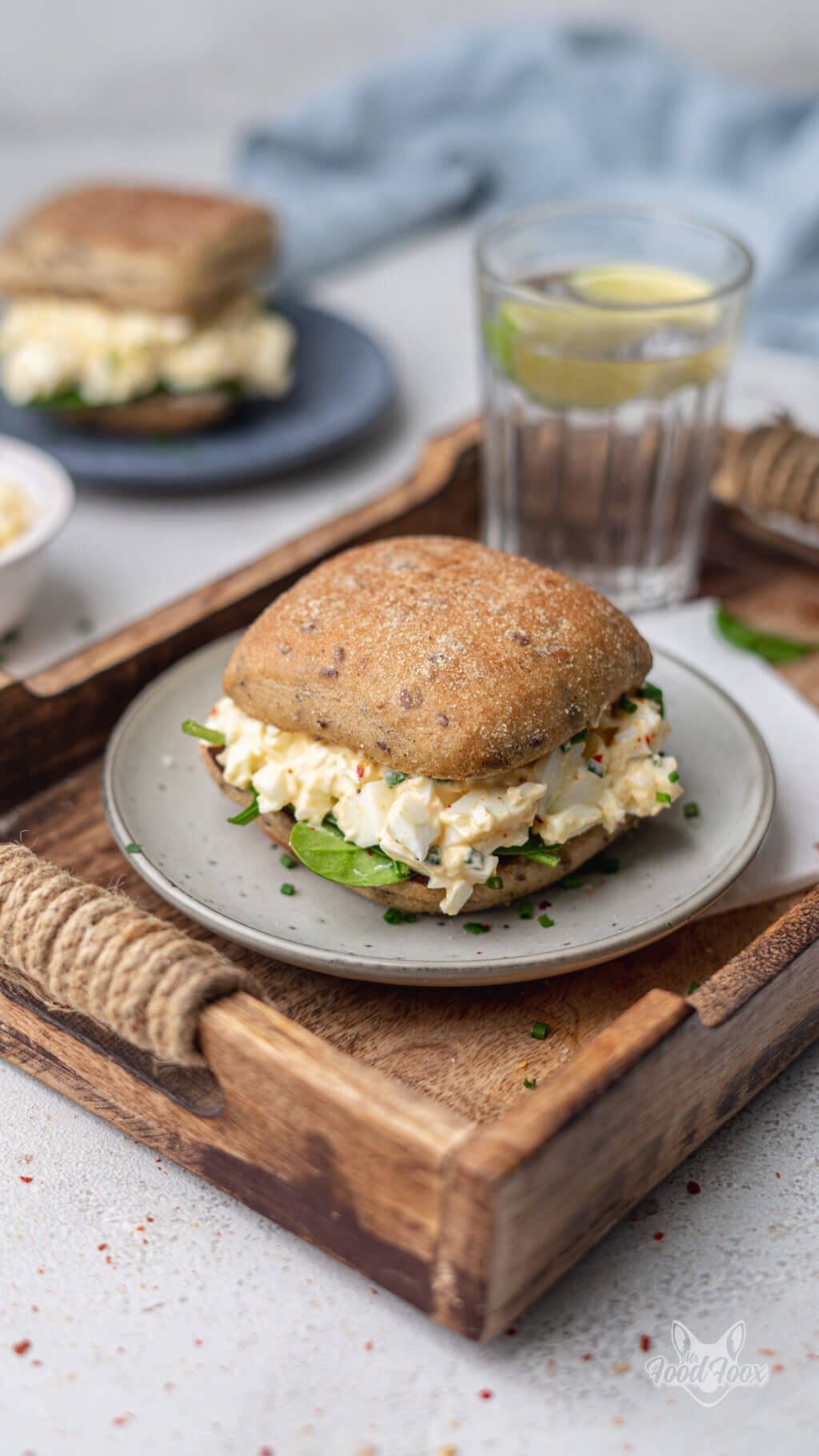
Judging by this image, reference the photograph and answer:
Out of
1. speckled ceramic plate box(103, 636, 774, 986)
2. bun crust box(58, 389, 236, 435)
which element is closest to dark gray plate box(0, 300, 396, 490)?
bun crust box(58, 389, 236, 435)

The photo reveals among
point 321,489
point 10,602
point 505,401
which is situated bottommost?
point 321,489

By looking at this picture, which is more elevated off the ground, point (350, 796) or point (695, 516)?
point (350, 796)

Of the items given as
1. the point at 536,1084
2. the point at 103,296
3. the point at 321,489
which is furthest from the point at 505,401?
the point at 536,1084

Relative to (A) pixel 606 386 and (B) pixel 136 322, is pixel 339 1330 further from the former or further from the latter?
(B) pixel 136 322

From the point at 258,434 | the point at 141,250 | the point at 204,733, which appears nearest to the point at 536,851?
the point at 204,733

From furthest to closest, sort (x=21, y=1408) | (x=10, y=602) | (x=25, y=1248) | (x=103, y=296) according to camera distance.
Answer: (x=103, y=296), (x=10, y=602), (x=25, y=1248), (x=21, y=1408)

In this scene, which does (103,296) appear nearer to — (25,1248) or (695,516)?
(695,516)
